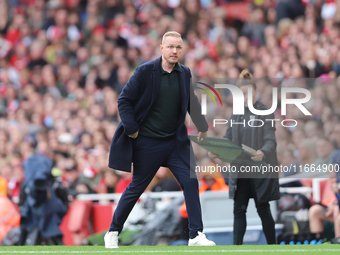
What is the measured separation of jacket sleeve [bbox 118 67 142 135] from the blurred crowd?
5.87 feet

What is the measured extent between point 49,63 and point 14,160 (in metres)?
5.29

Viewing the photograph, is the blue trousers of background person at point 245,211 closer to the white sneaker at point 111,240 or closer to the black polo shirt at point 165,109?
the black polo shirt at point 165,109

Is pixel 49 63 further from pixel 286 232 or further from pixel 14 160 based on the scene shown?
pixel 286 232

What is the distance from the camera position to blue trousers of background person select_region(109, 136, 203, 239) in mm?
5297

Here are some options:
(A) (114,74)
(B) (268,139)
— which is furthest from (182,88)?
(A) (114,74)

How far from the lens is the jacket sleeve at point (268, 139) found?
582 centimetres

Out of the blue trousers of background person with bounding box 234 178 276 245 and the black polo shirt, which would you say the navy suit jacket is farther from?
the blue trousers of background person with bounding box 234 178 276 245

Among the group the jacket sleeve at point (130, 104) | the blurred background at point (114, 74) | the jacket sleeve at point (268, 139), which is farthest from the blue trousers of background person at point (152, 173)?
the blurred background at point (114, 74)

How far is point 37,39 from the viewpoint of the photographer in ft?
50.6

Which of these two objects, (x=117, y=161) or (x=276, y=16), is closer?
(x=117, y=161)

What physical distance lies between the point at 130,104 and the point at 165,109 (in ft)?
1.04

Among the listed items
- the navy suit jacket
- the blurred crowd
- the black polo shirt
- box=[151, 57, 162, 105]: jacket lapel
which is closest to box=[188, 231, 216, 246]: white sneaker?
the navy suit jacket
